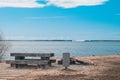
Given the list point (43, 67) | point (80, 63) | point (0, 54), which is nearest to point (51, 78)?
point (43, 67)

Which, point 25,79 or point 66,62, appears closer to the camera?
point 25,79

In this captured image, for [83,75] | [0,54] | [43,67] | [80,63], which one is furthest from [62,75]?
[0,54]

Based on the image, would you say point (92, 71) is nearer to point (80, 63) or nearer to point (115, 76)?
point (115, 76)

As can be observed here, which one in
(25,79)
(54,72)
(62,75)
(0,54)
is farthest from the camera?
(0,54)

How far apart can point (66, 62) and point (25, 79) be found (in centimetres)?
543

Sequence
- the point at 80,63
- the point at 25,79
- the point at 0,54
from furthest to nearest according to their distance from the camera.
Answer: the point at 0,54 → the point at 80,63 → the point at 25,79

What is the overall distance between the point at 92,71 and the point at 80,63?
6.16 meters

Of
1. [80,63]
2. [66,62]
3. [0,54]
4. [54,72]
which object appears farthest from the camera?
[0,54]

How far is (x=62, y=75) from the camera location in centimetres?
2188

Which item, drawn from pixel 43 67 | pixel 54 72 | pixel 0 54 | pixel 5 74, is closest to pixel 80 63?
pixel 43 67

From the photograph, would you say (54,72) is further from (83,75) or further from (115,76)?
(115,76)

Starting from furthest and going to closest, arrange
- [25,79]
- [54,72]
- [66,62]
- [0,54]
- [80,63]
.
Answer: [0,54]
[80,63]
[66,62]
[54,72]
[25,79]

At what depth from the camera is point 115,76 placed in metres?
21.5

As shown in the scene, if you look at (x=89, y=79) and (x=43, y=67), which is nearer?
(x=89, y=79)
